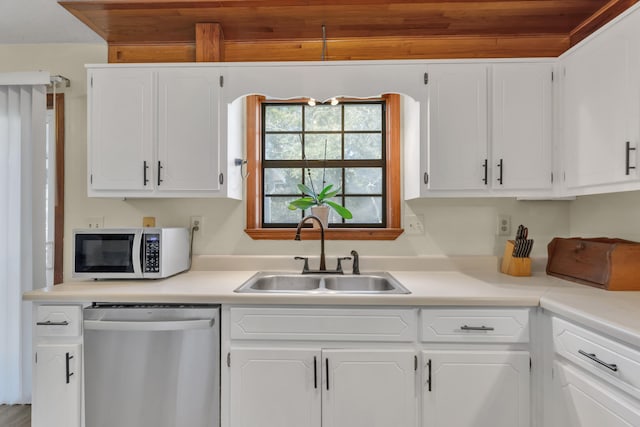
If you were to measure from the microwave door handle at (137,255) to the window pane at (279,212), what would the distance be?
0.80 m

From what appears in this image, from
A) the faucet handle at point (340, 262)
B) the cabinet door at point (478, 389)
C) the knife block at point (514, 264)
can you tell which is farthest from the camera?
the faucet handle at point (340, 262)

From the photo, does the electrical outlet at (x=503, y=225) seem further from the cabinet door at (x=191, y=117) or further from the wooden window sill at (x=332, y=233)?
the cabinet door at (x=191, y=117)

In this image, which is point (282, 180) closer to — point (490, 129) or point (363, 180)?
point (363, 180)

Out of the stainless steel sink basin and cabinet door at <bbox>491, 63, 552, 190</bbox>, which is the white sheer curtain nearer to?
the stainless steel sink basin

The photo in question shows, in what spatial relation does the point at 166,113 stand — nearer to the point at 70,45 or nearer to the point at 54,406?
the point at 70,45

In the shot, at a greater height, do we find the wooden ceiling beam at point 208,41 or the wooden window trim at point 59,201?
the wooden ceiling beam at point 208,41

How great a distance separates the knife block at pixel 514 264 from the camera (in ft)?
6.56

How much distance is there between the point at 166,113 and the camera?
1937 millimetres

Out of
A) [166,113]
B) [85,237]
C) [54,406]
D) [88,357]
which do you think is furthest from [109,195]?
[54,406]

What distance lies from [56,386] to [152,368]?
0.45 meters

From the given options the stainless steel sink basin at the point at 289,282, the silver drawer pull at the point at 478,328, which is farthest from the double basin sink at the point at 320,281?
the silver drawer pull at the point at 478,328

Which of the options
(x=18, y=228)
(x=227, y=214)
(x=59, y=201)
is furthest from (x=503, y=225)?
(x=18, y=228)

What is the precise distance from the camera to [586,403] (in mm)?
1275

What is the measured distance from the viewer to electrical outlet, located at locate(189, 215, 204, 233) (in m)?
2.28
